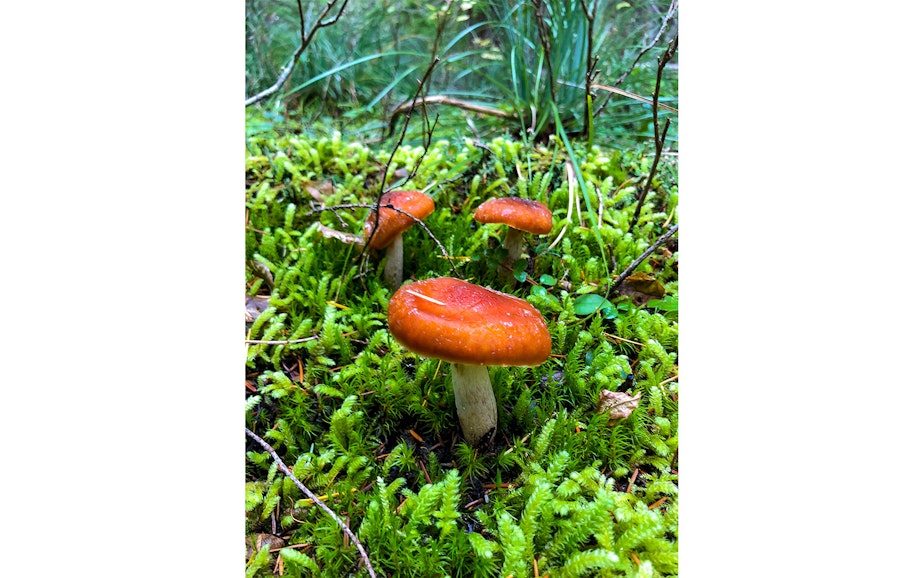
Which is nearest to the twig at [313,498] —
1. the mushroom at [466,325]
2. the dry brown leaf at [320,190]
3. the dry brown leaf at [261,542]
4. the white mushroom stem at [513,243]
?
the dry brown leaf at [261,542]

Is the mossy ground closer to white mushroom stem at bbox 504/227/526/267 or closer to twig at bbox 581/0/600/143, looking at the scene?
white mushroom stem at bbox 504/227/526/267

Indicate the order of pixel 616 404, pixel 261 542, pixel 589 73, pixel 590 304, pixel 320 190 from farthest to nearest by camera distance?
pixel 320 190 < pixel 589 73 < pixel 590 304 < pixel 616 404 < pixel 261 542

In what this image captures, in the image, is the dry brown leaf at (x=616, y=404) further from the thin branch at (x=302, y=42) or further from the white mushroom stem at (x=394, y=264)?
the thin branch at (x=302, y=42)

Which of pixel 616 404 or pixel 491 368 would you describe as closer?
pixel 616 404

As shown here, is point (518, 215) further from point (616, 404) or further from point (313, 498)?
point (313, 498)

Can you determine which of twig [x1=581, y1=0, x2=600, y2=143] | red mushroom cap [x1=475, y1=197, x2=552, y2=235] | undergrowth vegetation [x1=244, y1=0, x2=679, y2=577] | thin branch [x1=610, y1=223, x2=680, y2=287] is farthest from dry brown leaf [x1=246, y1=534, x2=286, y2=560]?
twig [x1=581, y1=0, x2=600, y2=143]

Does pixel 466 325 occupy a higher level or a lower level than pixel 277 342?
higher

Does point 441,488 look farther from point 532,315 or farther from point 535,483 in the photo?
point 532,315

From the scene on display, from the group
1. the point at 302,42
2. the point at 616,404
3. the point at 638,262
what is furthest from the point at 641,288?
the point at 302,42
